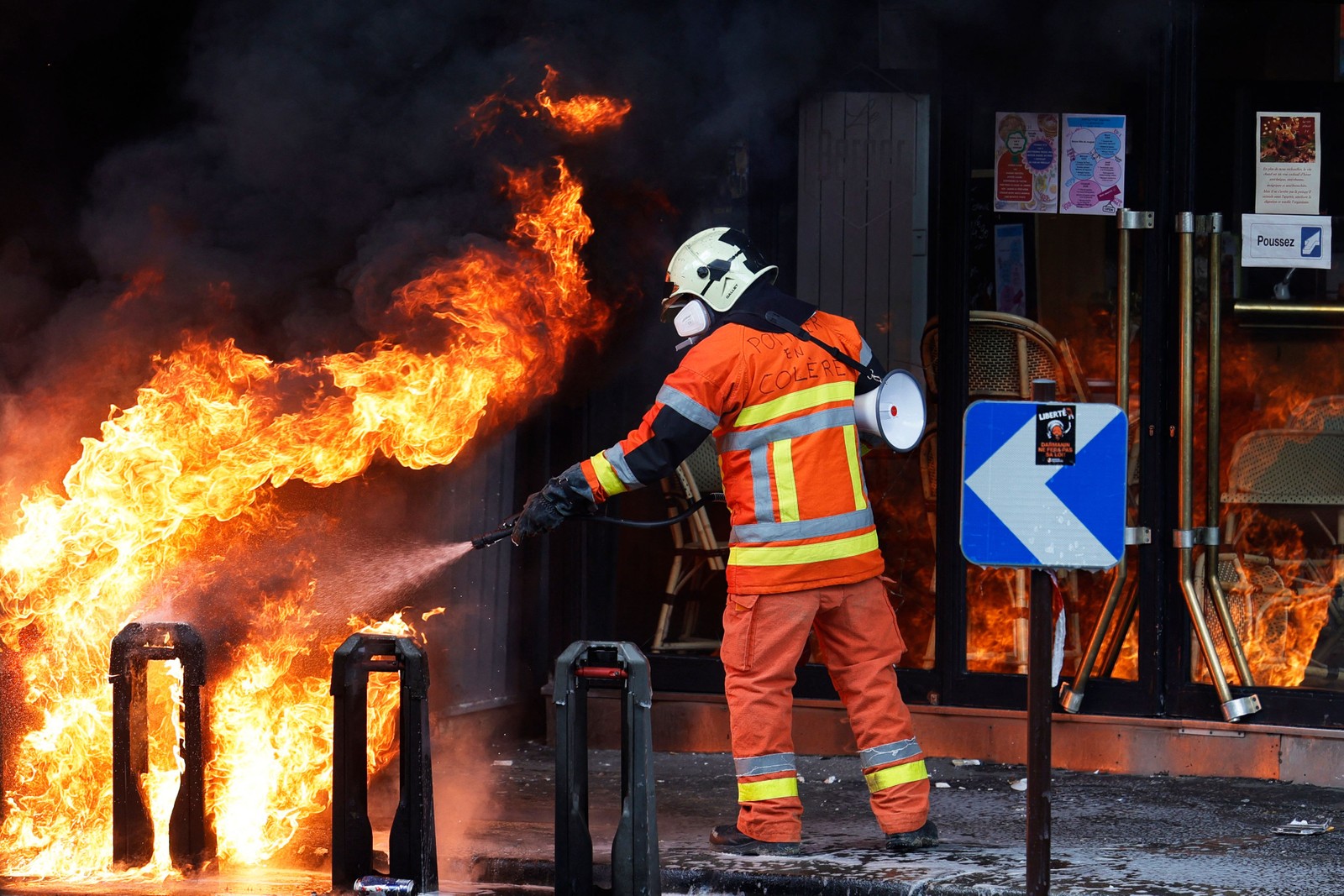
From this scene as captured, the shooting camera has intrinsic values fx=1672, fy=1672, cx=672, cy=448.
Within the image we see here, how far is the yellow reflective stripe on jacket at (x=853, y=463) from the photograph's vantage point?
5566 mm

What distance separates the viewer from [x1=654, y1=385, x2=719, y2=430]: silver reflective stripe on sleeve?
5383mm

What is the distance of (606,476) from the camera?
17.6 ft

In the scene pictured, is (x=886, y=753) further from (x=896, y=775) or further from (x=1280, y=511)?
Answer: (x=1280, y=511)

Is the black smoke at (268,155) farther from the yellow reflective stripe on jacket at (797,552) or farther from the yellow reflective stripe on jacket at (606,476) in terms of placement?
the yellow reflective stripe on jacket at (797,552)

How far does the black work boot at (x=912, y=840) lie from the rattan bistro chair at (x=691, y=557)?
217 cm

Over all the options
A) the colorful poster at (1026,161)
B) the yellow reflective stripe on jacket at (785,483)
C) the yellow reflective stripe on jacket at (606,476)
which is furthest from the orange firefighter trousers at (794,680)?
the colorful poster at (1026,161)

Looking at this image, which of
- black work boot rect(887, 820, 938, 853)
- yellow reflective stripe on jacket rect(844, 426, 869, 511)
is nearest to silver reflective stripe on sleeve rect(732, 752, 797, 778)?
black work boot rect(887, 820, 938, 853)

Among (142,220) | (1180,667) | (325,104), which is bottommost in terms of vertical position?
(1180,667)

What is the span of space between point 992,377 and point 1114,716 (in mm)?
1528

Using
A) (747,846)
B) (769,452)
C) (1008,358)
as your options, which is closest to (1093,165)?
(1008,358)

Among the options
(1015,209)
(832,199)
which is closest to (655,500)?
(832,199)

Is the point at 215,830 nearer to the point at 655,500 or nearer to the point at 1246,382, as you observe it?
the point at 655,500

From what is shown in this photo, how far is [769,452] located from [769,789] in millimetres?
1107

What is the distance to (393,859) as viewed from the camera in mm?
5074
